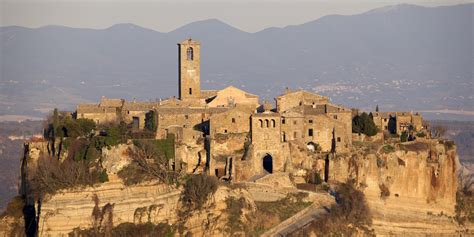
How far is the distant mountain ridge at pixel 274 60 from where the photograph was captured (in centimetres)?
15088

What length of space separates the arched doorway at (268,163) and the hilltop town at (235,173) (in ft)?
0.42

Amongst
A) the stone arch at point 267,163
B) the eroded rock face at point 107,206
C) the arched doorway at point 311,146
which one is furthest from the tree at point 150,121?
the arched doorway at point 311,146

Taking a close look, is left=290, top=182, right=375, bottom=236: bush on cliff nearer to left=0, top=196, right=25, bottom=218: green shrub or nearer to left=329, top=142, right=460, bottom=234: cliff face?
left=329, top=142, right=460, bottom=234: cliff face

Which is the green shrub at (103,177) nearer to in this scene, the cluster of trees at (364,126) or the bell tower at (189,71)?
the bell tower at (189,71)

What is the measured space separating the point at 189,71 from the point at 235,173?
10479 millimetres

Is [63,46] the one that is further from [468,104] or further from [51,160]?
[51,160]

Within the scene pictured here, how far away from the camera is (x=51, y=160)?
5209 cm

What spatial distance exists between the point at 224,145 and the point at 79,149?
6466mm

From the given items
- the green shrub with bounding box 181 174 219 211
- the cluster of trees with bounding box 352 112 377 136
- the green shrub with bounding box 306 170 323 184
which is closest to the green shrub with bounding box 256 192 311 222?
the green shrub with bounding box 306 170 323 184

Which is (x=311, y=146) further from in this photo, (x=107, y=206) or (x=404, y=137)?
(x=107, y=206)

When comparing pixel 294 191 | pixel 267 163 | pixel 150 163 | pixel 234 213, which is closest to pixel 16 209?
pixel 150 163

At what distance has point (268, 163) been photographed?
5456 centimetres

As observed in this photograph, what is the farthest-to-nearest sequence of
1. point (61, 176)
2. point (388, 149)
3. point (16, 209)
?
point (388, 149)
point (16, 209)
point (61, 176)

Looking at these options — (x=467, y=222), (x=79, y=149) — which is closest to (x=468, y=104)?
(x=467, y=222)
